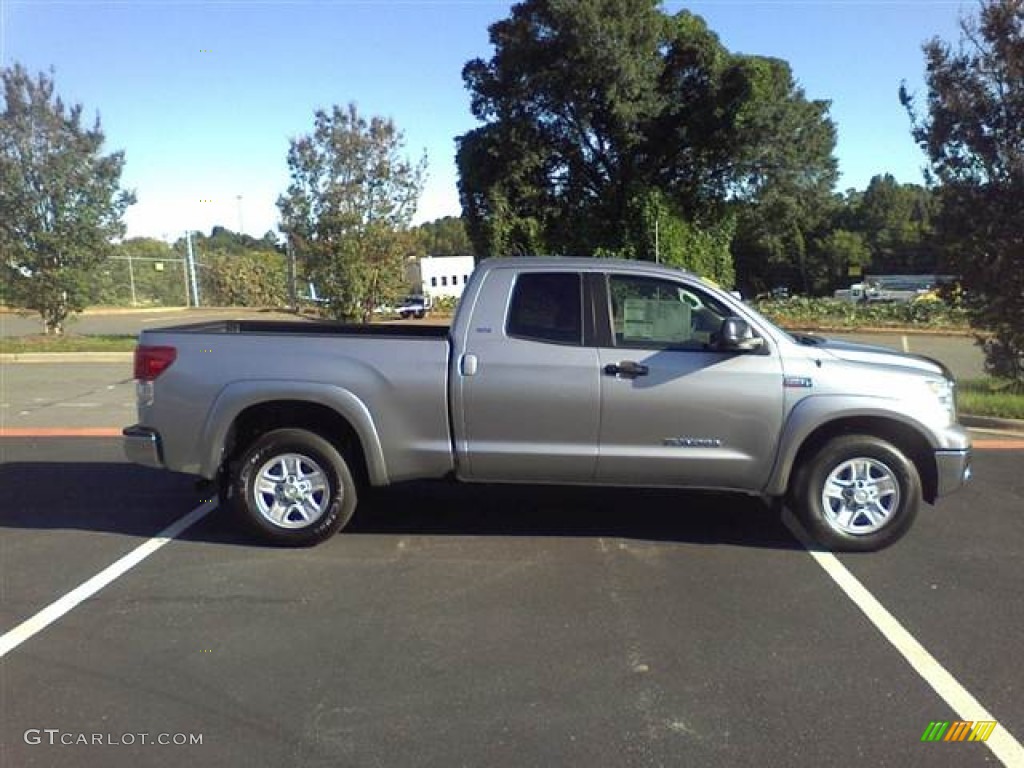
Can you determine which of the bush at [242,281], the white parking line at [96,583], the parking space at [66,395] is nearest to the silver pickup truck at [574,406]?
the white parking line at [96,583]

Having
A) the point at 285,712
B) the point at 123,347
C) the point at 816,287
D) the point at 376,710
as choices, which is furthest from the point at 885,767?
the point at 816,287

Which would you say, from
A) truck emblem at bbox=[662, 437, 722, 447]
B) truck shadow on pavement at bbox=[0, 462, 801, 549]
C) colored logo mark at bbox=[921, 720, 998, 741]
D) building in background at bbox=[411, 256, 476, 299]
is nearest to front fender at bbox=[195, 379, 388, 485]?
truck shadow on pavement at bbox=[0, 462, 801, 549]

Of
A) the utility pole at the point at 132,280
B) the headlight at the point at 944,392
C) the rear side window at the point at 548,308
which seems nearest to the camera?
the headlight at the point at 944,392

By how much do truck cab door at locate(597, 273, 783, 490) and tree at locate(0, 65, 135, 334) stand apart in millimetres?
16419

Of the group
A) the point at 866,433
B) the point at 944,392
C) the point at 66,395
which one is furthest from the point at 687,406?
the point at 66,395

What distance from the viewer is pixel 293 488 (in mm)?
5523

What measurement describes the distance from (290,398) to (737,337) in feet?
9.03

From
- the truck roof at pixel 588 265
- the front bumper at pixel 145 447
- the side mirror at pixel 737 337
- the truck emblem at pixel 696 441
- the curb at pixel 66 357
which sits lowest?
the truck emblem at pixel 696 441

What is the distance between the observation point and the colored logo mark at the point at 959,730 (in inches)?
130

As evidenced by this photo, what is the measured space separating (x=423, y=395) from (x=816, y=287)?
96.8 meters

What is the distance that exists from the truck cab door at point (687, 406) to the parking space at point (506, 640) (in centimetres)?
56

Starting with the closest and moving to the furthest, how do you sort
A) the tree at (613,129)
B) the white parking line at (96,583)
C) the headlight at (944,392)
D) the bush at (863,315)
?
1. the white parking line at (96,583)
2. the headlight at (944,392)
3. the bush at (863,315)
4. the tree at (613,129)

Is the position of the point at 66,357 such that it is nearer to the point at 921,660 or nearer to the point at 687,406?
the point at 687,406

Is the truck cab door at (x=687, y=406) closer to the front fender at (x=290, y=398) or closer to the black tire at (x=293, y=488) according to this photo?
the front fender at (x=290, y=398)
